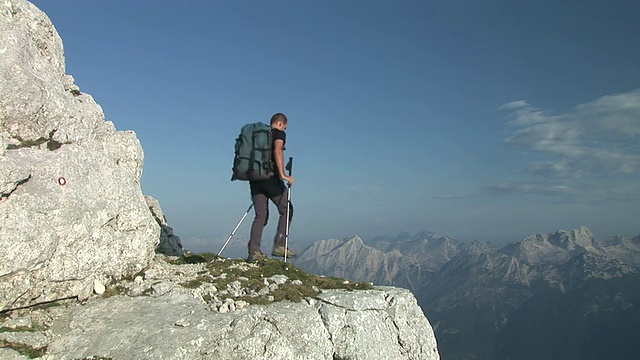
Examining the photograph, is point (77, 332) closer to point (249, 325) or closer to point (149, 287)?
point (149, 287)

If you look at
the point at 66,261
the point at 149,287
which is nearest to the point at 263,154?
the point at 149,287

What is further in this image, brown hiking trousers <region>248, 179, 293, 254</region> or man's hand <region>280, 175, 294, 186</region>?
brown hiking trousers <region>248, 179, 293, 254</region>

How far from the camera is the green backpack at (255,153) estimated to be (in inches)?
523

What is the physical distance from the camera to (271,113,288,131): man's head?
13.8 meters

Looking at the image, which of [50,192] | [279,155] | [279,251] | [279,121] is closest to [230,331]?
[50,192]

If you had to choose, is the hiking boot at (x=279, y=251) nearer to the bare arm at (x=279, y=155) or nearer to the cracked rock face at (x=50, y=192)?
the bare arm at (x=279, y=155)

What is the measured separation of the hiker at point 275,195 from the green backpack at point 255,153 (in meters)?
0.23

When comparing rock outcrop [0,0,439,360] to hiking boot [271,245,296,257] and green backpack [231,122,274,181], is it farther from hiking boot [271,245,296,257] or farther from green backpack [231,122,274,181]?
green backpack [231,122,274,181]

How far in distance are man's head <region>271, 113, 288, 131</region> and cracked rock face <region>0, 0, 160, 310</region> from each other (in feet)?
15.1

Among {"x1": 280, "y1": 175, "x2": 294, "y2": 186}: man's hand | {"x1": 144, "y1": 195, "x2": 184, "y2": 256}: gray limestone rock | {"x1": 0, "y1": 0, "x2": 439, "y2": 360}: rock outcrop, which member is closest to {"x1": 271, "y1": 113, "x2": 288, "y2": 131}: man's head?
{"x1": 280, "y1": 175, "x2": 294, "y2": 186}: man's hand

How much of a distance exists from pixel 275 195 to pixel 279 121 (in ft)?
7.87

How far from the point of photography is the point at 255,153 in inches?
523

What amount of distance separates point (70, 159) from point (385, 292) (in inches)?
358

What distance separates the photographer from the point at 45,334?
27.7 feet
